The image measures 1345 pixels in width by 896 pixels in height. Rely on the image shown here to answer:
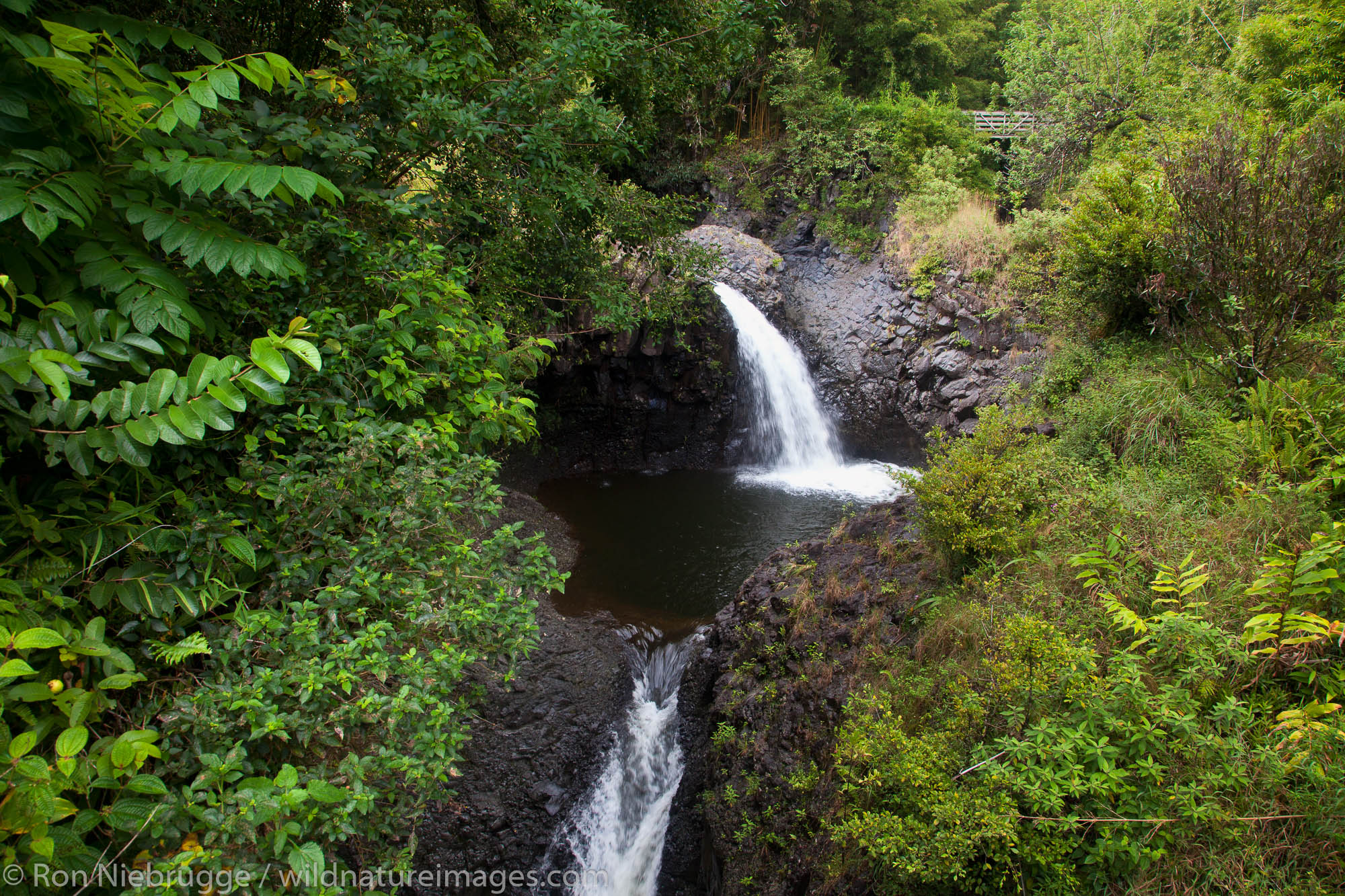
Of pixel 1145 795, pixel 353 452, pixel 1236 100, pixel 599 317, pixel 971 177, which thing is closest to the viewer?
pixel 353 452

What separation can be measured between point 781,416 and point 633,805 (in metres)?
8.85

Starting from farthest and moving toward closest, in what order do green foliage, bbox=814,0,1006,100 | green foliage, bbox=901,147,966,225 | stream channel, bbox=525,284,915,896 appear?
green foliage, bbox=814,0,1006,100 < green foliage, bbox=901,147,966,225 < stream channel, bbox=525,284,915,896

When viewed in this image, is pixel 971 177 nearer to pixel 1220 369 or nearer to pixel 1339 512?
pixel 1220 369

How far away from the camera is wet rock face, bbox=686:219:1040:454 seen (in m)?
11.6

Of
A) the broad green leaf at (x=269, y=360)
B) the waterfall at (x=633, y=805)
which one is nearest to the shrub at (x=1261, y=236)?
the waterfall at (x=633, y=805)

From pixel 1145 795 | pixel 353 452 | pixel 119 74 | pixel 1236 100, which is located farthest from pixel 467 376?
pixel 1236 100

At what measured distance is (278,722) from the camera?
191 centimetres

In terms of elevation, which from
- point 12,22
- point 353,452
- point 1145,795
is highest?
point 12,22

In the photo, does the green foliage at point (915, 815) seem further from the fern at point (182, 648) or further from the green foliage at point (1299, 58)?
the green foliage at point (1299, 58)

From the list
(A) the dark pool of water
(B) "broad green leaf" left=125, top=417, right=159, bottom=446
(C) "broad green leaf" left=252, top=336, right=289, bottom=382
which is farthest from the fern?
(A) the dark pool of water

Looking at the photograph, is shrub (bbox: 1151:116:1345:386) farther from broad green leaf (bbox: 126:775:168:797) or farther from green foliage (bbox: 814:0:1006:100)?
green foliage (bbox: 814:0:1006:100)

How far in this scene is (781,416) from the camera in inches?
501

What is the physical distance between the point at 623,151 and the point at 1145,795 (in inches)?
205

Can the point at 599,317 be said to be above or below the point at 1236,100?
below
